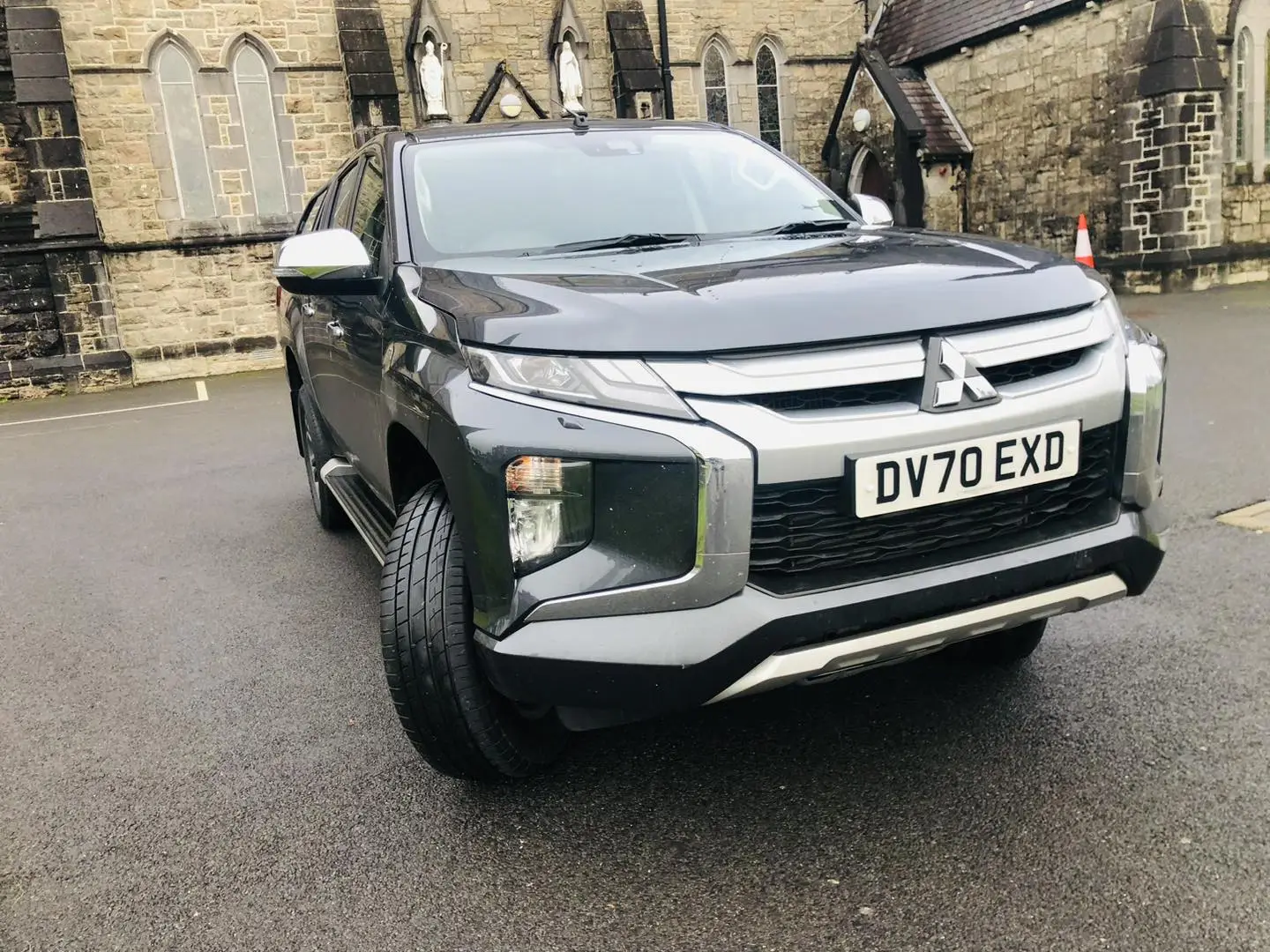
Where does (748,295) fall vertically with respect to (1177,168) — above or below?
above

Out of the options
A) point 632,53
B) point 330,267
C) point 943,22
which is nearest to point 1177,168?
point 943,22

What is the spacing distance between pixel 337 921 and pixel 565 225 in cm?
215

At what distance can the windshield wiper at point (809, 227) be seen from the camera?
3412 mm

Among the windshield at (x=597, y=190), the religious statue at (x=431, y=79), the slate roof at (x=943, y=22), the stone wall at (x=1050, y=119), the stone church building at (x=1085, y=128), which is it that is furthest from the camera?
the religious statue at (x=431, y=79)

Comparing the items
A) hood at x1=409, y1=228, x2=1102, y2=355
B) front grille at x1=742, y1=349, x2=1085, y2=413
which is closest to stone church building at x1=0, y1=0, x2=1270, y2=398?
hood at x1=409, y1=228, x2=1102, y2=355

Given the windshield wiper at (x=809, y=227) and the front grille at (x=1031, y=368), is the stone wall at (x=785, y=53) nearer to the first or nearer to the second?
the windshield wiper at (x=809, y=227)

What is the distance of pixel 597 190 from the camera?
3.52 m

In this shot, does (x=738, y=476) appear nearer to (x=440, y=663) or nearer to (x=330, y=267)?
(x=440, y=663)

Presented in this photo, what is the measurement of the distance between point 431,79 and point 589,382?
17.8 metres

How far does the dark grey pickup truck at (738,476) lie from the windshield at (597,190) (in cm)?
52

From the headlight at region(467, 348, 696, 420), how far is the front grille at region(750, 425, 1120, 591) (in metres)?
0.28

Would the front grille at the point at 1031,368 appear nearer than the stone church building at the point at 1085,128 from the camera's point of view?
Yes

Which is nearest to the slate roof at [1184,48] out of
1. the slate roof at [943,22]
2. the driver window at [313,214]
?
the slate roof at [943,22]

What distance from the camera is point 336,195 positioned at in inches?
186
